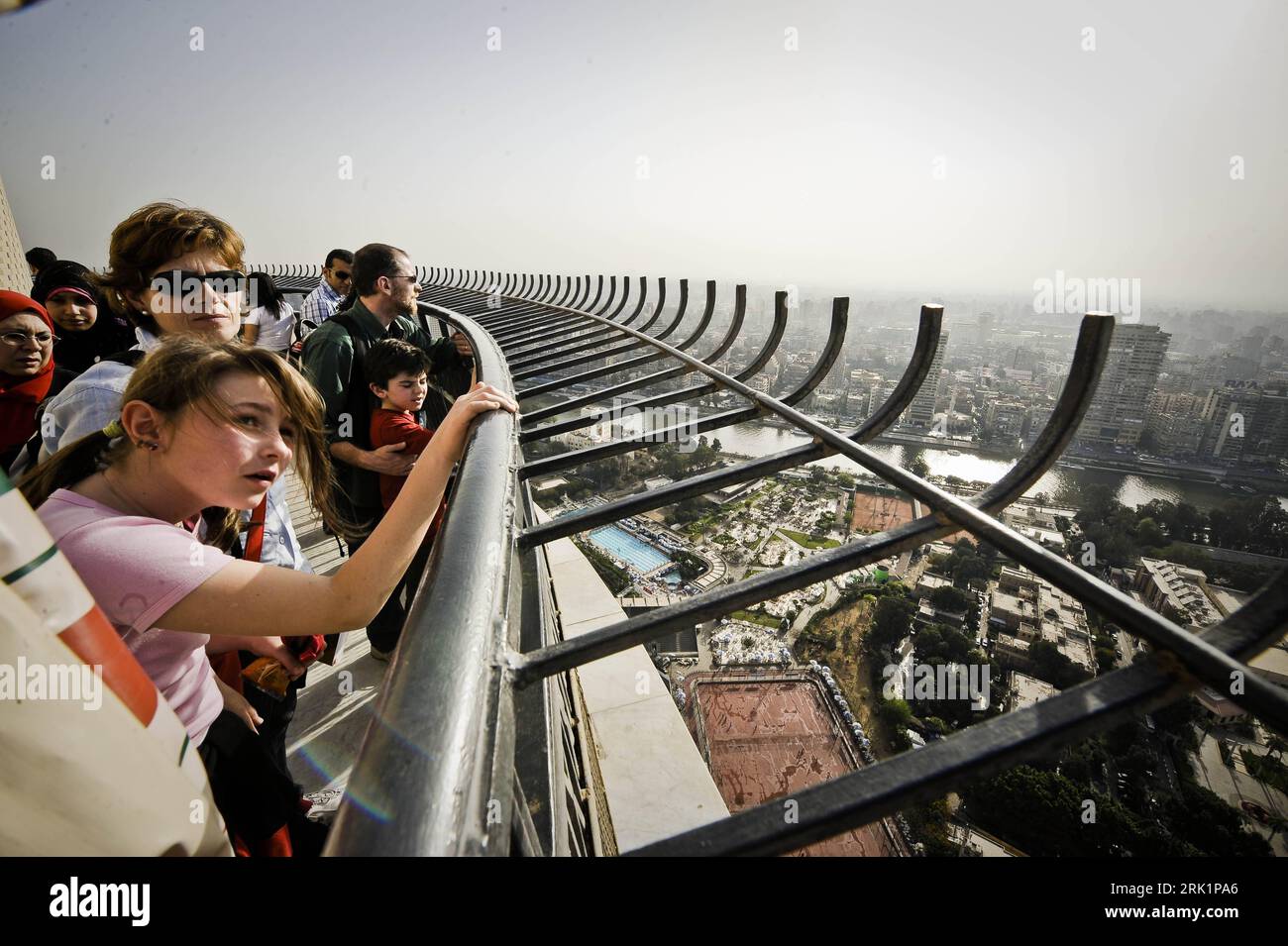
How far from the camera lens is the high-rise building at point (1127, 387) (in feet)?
55.1

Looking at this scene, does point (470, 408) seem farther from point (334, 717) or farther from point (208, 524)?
point (334, 717)

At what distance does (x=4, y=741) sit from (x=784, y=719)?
1241cm

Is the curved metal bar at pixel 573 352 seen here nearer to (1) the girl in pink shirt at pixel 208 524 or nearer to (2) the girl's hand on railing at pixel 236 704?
(1) the girl in pink shirt at pixel 208 524

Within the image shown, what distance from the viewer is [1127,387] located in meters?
21.6

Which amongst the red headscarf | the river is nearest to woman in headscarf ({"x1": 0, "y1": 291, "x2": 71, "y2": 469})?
the red headscarf

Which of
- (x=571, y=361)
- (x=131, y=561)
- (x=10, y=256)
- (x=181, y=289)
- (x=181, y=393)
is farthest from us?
(x=10, y=256)

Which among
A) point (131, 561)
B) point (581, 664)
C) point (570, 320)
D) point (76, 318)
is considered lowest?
point (581, 664)

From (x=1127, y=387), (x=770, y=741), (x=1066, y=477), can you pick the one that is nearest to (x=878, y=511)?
(x=1066, y=477)

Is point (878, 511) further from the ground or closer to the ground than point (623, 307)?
closer to the ground

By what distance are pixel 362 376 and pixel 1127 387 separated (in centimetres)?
2789

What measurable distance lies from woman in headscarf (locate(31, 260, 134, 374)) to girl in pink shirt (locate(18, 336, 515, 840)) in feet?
12.0
